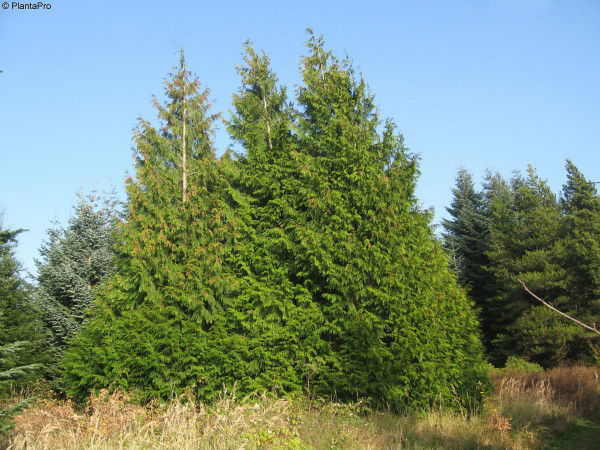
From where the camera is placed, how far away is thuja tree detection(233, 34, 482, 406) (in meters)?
9.21

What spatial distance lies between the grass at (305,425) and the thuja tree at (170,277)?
164 cm

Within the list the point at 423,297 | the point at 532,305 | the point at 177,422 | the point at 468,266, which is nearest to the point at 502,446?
the point at 423,297

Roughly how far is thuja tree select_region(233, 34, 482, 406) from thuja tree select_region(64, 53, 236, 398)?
1.51 meters

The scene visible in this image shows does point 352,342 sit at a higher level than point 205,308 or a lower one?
lower

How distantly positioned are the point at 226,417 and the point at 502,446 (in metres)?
4.99

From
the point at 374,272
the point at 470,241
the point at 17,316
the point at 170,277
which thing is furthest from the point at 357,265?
the point at 470,241

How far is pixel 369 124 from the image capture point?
37.7 feet

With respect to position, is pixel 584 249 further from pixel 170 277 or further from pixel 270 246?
pixel 170 277

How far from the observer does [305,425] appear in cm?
648

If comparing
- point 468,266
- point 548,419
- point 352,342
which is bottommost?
point 548,419

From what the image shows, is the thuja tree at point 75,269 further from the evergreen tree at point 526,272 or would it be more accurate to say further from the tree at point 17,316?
the evergreen tree at point 526,272

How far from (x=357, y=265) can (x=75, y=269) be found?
13.4 m

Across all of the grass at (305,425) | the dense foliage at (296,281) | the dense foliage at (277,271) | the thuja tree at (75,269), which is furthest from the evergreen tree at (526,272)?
the thuja tree at (75,269)

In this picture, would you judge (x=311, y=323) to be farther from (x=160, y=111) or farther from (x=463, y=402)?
(x=160, y=111)
